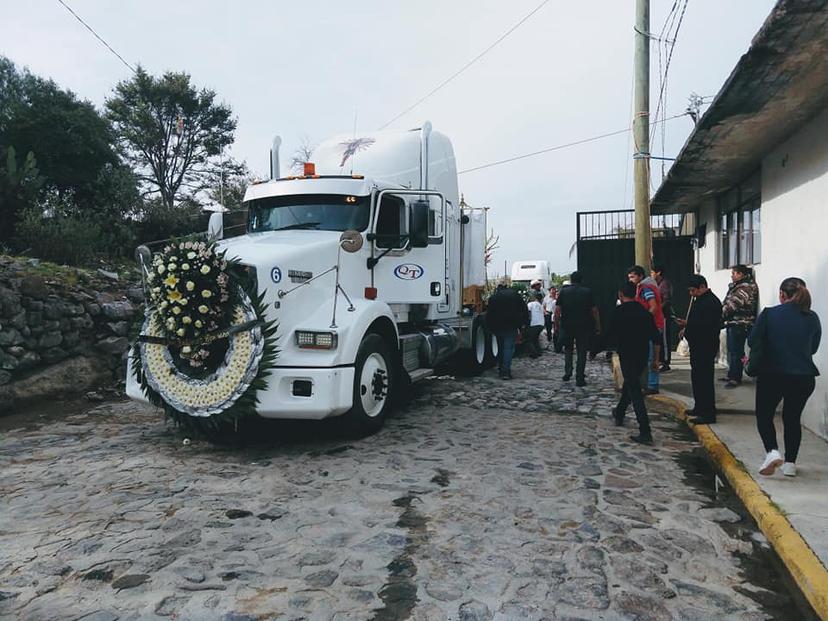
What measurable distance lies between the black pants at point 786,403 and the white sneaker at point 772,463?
59mm

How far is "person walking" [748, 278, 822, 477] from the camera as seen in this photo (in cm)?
447

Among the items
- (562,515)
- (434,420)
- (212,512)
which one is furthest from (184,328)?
(562,515)

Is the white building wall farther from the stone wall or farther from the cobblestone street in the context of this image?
the stone wall

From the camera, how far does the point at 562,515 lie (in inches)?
163

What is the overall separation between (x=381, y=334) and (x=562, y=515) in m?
3.20

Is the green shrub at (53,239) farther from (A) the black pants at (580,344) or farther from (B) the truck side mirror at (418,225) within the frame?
(A) the black pants at (580,344)

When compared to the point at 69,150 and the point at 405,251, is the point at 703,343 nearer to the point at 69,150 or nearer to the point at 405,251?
the point at 405,251

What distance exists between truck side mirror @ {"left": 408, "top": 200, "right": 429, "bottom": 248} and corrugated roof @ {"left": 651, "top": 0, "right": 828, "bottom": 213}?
317 cm

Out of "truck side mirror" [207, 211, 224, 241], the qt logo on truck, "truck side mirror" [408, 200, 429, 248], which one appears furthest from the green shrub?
"truck side mirror" [408, 200, 429, 248]

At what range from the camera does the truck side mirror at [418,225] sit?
7.12m

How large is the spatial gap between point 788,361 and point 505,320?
613 centimetres

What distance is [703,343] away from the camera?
6.27 meters

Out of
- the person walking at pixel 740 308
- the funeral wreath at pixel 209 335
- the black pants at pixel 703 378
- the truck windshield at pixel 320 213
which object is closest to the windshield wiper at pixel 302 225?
the truck windshield at pixel 320 213

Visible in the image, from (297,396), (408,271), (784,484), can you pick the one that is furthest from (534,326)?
(784,484)
